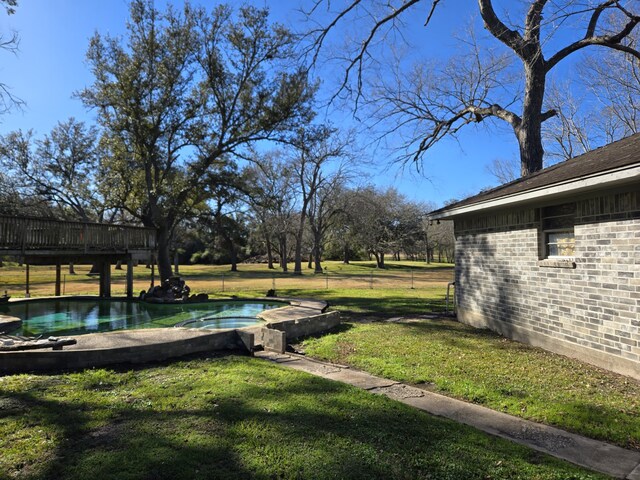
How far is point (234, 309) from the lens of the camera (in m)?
15.2

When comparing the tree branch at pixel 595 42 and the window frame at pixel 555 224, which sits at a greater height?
the tree branch at pixel 595 42

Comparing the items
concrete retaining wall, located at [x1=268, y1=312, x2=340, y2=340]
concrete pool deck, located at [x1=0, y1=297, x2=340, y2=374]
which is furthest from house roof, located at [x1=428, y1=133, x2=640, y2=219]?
concrete pool deck, located at [x1=0, y1=297, x2=340, y2=374]

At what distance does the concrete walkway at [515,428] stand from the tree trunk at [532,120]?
11868 millimetres

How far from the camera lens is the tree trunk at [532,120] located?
48.7ft

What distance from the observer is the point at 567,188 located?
6988 mm

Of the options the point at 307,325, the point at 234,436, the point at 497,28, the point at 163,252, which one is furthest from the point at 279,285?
the point at 234,436

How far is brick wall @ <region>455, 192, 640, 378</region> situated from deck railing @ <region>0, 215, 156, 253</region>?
13721 mm

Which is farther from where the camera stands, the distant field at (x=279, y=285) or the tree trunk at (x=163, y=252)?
the tree trunk at (x=163, y=252)

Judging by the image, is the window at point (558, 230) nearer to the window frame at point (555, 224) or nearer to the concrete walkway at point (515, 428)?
the window frame at point (555, 224)

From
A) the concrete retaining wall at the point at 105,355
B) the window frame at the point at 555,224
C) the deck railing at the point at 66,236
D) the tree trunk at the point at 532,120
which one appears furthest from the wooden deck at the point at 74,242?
the tree trunk at the point at 532,120

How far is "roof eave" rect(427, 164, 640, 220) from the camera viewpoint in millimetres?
5895

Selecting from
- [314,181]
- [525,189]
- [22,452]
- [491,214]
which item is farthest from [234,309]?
[314,181]

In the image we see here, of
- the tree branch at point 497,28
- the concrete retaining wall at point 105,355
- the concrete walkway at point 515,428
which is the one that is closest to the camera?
the concrete walkway at point 515,428

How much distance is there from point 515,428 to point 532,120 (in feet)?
44.9
